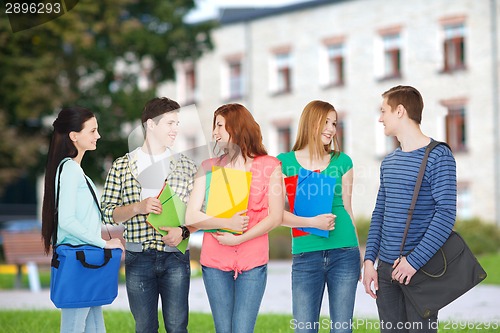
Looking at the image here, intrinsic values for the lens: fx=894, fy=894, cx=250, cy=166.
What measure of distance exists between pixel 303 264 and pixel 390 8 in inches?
1196

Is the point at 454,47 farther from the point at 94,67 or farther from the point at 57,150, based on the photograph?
the point at 57,150

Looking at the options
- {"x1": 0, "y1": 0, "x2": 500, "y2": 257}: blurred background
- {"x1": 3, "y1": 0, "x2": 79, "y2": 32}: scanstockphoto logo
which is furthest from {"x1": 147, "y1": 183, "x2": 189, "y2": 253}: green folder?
{"x1": 0, "y1": 0, "x2": 500, "y2": 257}: blurred background

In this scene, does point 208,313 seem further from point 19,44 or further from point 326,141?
point 19,44

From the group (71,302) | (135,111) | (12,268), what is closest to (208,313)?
(71,302)

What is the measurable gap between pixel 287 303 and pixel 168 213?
7.92 meters

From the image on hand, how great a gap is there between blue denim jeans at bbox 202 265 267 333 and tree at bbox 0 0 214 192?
1873cm

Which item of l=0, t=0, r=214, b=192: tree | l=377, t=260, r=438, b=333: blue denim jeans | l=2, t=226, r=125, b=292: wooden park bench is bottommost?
l=2, t=226, r=125, b=292: wooden park bench

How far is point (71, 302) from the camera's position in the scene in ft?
19.8

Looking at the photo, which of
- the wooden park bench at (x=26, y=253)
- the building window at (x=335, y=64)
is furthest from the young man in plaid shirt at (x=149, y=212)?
the building window at (x=335, y=64)

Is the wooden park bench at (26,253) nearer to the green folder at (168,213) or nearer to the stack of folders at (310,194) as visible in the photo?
the green folder at (168,213)

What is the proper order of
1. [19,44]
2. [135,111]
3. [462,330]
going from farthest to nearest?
[135,111], [19,44], [462,330]

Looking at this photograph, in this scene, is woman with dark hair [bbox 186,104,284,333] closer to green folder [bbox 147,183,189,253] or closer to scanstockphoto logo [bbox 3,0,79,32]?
green folder [bbox 147,183,189,253]

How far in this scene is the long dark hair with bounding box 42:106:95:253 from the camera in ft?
20.1

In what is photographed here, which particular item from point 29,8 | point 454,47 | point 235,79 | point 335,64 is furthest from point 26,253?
point 235,79
